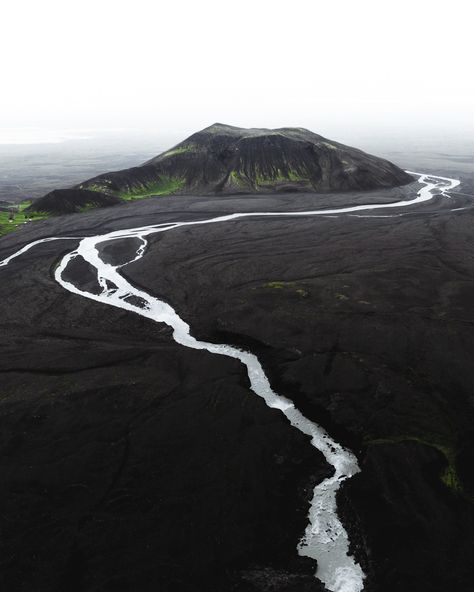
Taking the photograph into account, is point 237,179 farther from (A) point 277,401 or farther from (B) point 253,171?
(A) point 277,401

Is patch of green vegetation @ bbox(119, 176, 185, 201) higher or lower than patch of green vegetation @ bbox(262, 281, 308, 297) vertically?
lower

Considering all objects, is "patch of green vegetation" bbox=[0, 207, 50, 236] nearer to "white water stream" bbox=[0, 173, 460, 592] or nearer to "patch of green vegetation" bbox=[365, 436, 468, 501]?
"white water stream" bbox=[0, 173, 460, 592]

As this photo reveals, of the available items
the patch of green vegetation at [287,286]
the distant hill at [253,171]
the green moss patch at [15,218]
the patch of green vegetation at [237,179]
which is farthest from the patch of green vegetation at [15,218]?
the patch of green vegetation at [287,286]

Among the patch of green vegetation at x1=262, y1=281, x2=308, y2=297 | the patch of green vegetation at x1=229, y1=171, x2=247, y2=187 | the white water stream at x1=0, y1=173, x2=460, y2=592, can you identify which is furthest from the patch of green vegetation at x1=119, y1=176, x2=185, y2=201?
the patch of green vegetation at x1=262, y1=281, x2=308, y2=297

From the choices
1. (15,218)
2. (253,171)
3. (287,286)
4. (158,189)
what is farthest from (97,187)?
(287,286)

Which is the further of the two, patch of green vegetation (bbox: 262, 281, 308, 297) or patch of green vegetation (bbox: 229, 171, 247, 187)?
patch of green vegetation (bbox: 229, 171, 247, 187)

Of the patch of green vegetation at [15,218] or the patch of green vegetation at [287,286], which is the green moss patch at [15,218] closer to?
the patch of green vegetation at [15,218]

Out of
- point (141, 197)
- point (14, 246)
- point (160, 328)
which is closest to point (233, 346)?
point (160, 328)
